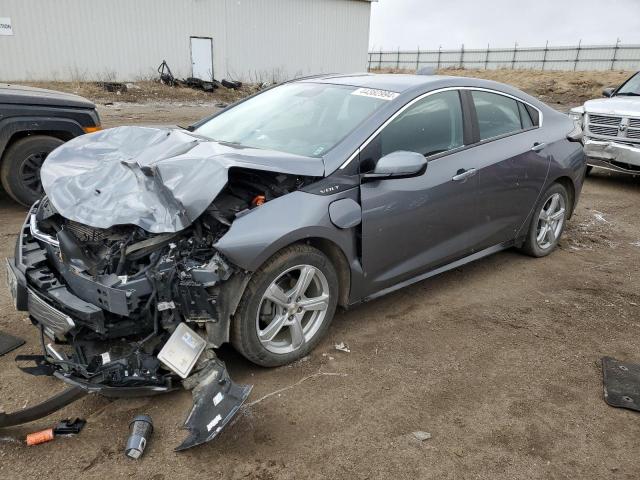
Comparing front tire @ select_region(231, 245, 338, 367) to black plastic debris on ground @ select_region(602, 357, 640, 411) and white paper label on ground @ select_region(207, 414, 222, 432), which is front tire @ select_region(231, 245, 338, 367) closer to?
white paper label on ground @ select_region(207, 414, 222, 432)

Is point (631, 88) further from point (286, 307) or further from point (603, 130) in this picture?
point (286, 307)

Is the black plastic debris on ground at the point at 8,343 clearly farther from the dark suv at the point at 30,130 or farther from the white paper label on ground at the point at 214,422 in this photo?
the dark suv at the point at 30,130

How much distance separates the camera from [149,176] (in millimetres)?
3053

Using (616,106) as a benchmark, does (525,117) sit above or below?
above

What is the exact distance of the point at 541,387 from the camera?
3105mm

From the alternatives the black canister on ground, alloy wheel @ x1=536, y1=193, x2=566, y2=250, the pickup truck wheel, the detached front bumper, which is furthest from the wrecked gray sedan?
the detached front bumper

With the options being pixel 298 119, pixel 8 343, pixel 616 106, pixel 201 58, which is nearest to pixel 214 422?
pixel 8 343

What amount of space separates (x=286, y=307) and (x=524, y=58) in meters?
41.4

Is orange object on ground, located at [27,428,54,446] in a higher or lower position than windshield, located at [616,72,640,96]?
lower

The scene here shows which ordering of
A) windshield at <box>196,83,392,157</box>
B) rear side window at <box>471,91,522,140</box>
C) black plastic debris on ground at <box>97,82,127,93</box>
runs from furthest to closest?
1. black plastic debris on ground at <box>97,82,127,93</box>
2. rear side window at <box>471,91,522,140</box>
3. windshield at <box>196,83,392,157</box>

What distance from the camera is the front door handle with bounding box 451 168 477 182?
3776 millimetres

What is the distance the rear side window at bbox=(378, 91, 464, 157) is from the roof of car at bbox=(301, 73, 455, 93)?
0.50ft

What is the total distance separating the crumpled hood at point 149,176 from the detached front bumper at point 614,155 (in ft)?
21.0

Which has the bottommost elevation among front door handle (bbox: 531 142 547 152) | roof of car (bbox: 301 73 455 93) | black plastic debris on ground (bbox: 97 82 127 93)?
black plastic debris on ground (bbox: 97 82 127 93)
